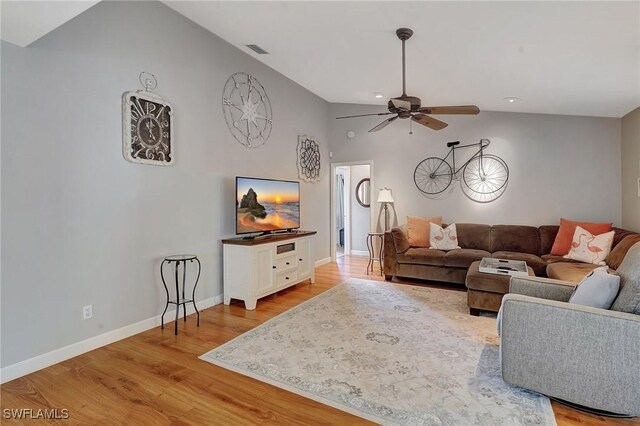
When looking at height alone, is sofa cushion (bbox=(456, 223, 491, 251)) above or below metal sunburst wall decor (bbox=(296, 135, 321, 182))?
below

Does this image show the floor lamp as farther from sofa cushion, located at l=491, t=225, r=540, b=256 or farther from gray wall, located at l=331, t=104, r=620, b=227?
sofa cushion, located at l=491, t=225, r=540, b=256

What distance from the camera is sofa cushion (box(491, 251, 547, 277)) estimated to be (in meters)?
4.19

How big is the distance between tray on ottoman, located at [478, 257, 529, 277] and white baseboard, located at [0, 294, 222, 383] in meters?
3.40

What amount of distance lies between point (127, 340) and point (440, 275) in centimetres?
389

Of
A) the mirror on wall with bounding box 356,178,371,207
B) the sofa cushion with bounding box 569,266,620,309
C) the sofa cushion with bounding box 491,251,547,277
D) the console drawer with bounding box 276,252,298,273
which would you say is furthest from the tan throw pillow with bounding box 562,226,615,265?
the mirror on wall with bounding box 356,178,371,207

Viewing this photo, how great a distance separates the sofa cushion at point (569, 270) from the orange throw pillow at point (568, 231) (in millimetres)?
505

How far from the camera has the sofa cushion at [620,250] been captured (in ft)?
11.7

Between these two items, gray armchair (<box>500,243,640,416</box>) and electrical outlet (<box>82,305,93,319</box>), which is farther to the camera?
electrical outlet (<box>82,305,93,319</box>)

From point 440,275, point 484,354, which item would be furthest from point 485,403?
point 440,275

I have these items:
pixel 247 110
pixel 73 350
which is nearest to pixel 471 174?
pixel 247 110

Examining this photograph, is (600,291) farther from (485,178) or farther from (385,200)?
(385,200)

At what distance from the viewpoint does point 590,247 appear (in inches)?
160

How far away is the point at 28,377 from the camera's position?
2326 millimetres

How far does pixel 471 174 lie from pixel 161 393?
5.27 metres
